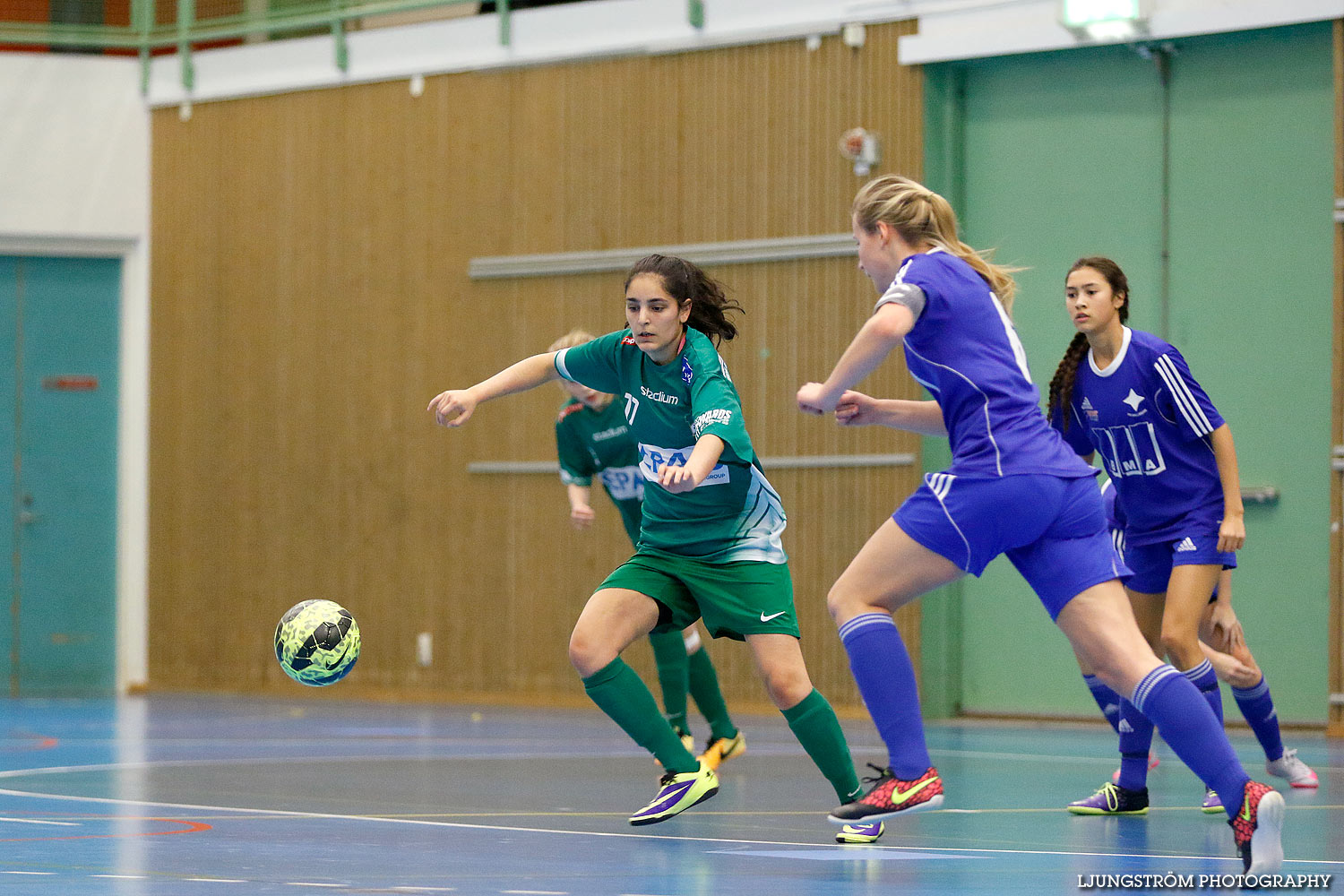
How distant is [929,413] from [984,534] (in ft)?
1.93

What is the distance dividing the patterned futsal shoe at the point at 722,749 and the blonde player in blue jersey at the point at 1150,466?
1.83 m

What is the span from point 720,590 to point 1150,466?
1.71m

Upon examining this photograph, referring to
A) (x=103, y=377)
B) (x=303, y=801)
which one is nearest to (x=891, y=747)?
(x=303, y=801)

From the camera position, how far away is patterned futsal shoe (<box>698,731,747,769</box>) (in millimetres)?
7445

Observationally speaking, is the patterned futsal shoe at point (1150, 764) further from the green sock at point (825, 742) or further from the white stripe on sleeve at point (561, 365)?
the white stripe on sleeve at point (561, 365)

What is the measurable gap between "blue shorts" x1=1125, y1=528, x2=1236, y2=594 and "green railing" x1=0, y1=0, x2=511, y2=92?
8507mm

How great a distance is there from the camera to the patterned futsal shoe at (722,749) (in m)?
7.45

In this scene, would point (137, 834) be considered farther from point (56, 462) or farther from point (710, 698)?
point (56, 462)

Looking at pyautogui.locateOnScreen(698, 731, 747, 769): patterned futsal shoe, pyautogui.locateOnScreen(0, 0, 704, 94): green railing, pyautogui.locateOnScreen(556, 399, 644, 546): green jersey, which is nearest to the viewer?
pyautogui.locateOnScreen(698, 731, 747, 769): patterned futsal shoe

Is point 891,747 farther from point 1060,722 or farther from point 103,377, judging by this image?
point 103,377

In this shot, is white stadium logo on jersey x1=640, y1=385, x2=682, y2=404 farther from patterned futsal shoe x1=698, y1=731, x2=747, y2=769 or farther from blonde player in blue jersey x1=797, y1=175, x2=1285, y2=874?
patterned futsal shoe x1=698, y1=731, x2=747, y2=769

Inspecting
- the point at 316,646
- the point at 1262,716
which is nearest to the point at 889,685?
the point at 316,646

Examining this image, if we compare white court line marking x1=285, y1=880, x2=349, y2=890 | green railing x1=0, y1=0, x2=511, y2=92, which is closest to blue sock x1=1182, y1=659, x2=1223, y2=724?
white court line marking x1=285, y1=880, x2=349, y2=890

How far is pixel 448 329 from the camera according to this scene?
13094 millimetres
